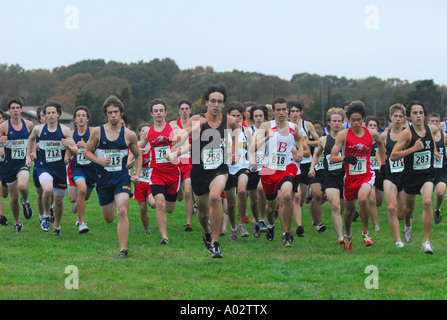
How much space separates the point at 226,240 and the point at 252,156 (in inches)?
71.3

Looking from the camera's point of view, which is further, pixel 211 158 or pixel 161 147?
pixel 161 147

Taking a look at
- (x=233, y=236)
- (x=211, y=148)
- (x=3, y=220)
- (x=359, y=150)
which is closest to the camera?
(x=211, y=148)

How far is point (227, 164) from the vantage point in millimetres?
10875

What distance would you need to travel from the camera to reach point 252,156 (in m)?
12.1

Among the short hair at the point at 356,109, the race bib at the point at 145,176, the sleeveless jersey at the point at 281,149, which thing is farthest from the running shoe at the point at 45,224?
the short hair at the point at 356,109

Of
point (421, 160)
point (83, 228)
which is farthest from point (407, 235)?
point (83, 228)

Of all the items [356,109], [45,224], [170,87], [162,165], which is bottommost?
[45,224]

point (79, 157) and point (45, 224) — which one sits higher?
point (79, 157)

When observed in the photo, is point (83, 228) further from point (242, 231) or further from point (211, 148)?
point (211, 148)

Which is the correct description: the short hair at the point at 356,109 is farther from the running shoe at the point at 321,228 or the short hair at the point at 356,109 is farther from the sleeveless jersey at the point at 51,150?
the sleeveless jersey at the point at 51,150

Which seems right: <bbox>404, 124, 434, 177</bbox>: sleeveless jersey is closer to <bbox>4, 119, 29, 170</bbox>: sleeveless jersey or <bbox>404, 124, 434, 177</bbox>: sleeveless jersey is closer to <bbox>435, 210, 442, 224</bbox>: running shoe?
<bbox>435, 210, 442, 224</bbox>: running shoe

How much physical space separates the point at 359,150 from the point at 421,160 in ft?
3.25

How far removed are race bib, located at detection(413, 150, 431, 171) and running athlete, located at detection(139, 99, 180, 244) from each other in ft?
13.4
